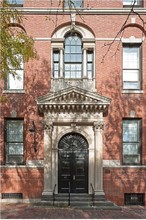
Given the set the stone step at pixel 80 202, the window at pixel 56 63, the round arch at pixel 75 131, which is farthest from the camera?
the window at pixel 56 63

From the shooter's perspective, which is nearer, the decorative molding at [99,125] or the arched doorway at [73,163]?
the decorative molding at [99,125]

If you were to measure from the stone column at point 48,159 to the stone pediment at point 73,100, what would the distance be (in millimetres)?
1161

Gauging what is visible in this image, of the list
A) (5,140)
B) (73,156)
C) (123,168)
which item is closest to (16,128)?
(5,140)

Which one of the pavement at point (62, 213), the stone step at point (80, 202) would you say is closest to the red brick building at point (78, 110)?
the stone step at point (80, 202)

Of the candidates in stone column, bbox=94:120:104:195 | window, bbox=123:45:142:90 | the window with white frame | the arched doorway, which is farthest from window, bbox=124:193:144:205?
the window with white frame

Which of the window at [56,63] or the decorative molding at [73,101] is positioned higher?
the window at [56,63]

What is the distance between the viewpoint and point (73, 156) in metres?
15.6

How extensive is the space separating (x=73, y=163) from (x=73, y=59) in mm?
5621

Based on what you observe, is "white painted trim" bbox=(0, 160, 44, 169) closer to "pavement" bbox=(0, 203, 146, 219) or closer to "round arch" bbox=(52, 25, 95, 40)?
"pavement" bbox=(0, 203, 146, 219)

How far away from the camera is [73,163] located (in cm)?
1551

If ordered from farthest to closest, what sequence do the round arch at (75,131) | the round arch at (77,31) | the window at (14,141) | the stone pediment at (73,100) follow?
the round arch at (77,31) < the window at (14,141) < the round arch at (75,131) < the stone pediment at (73,100)

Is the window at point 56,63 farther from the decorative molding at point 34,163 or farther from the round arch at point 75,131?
the decorative molding at point 34,163

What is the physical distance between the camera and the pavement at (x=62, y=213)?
12.0m

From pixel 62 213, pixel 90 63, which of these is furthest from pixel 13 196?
pixel 90 63
